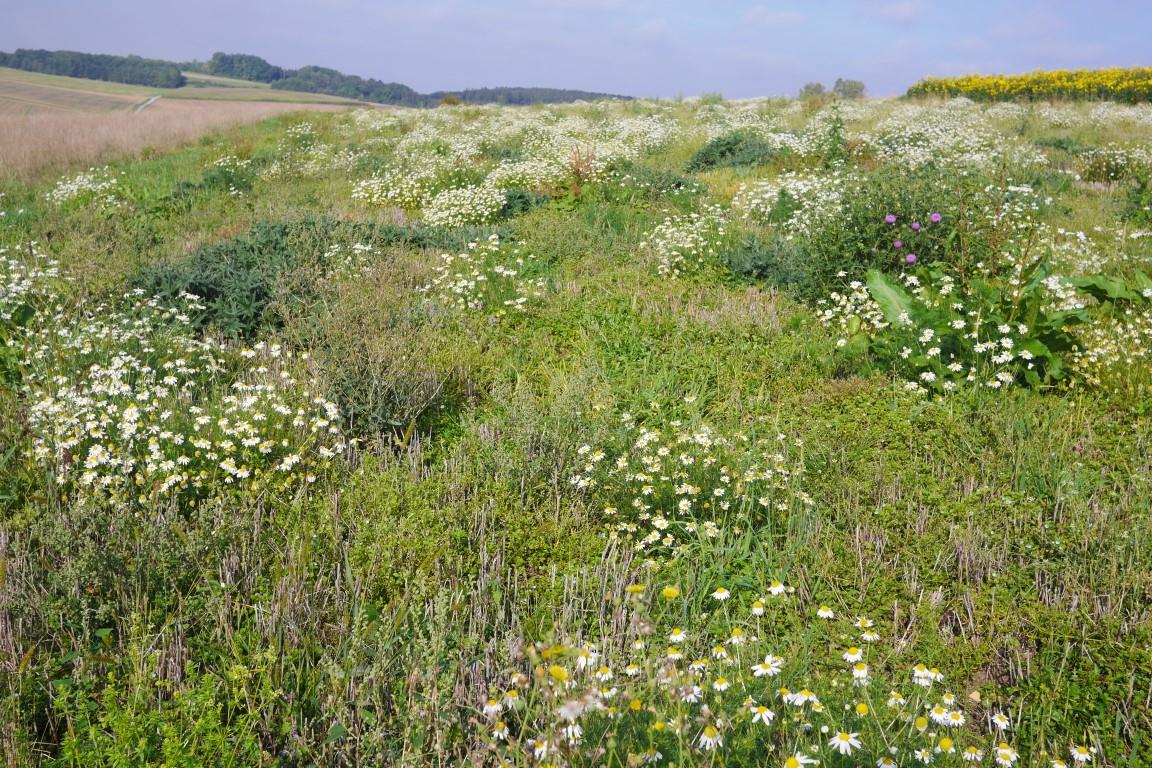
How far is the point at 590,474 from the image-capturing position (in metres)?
3.82

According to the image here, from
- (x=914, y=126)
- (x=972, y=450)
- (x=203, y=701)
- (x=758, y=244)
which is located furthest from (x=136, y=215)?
(x=914, y=126)

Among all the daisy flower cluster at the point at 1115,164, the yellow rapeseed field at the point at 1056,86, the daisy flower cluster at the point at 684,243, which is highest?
the yellow rapeseed field at the point at 1056,86

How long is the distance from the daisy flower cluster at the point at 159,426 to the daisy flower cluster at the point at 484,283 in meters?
1.97

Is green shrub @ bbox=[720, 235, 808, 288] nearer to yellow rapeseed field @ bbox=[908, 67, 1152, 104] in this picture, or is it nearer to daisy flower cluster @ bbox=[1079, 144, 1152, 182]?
daisy flower cluster @ bbox=[1079, 144, 1152, 182]

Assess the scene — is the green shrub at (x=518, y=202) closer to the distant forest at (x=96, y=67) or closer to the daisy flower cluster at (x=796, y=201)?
the daisy flower cluster at (x=796, y=201)

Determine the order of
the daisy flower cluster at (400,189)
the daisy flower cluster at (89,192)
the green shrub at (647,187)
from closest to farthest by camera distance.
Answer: the green shrub at (647,187) < the daisy flower cluster at (400,189) < the daisy flower cluster at (89,192)

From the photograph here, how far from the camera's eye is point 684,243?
7562 mm

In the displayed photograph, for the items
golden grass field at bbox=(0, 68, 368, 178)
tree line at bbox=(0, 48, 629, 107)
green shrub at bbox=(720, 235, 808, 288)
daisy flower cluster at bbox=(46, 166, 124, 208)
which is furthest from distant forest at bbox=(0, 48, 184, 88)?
green shrub at bbox=(720, 235, 808, 288)

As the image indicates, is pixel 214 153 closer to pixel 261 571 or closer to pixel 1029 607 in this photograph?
pixel 261 571

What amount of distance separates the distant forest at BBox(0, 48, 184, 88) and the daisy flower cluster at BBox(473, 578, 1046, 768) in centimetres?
9547

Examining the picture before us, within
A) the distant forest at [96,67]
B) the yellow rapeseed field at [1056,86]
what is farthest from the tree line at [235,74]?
Result: the yellow rapeseed field at [1056,86]

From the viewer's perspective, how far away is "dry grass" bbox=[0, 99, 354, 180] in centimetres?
1524

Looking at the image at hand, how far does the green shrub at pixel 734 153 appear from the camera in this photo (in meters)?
12.7

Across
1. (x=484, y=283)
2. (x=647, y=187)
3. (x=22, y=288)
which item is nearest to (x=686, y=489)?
(x=484, y=283)
